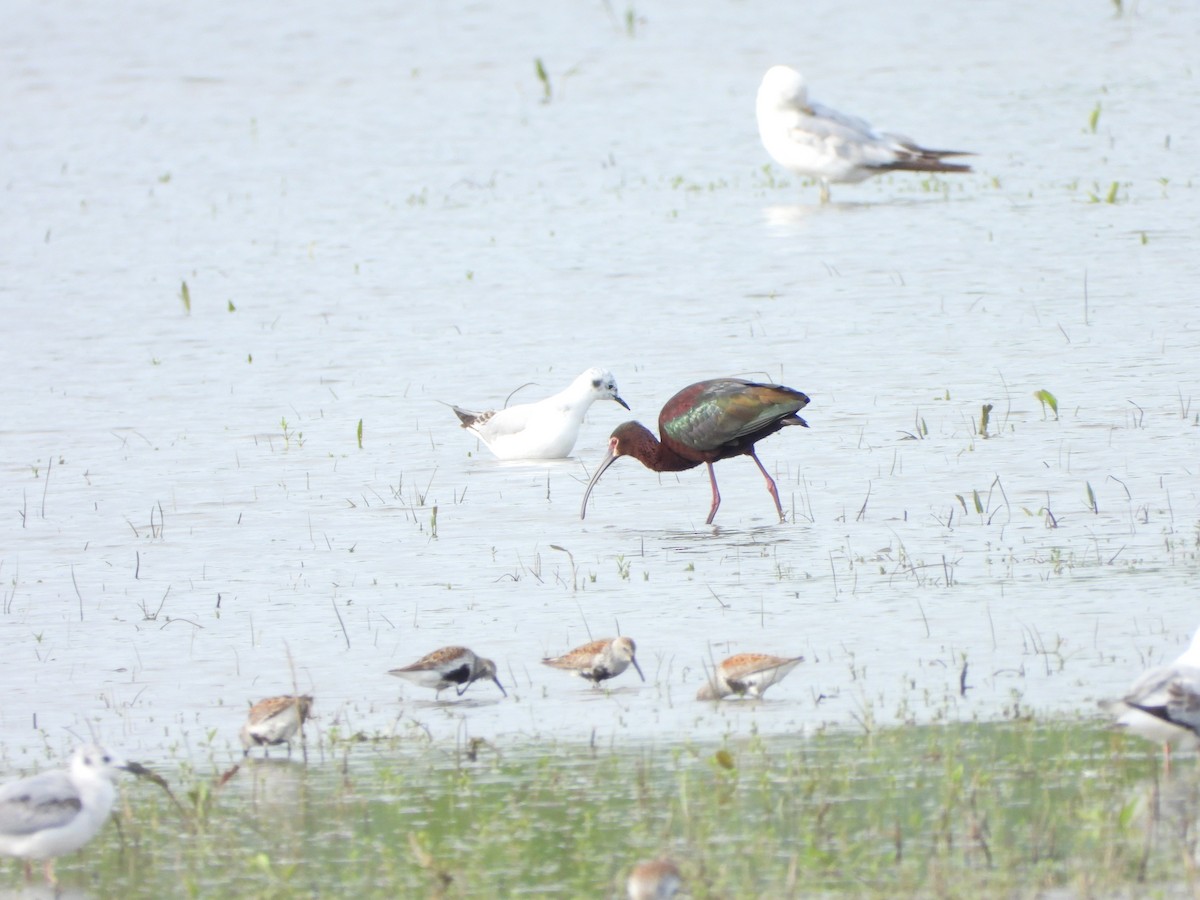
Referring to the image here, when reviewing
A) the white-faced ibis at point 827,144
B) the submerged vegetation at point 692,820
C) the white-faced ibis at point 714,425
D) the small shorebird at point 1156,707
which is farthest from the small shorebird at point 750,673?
the white-faced ibis at point 827,144

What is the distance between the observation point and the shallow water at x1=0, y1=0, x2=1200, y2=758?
342 inches

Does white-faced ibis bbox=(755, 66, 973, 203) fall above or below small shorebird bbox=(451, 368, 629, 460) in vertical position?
above

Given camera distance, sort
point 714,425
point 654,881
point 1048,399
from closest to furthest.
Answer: point 654,881, point 714,425, point 1048,399

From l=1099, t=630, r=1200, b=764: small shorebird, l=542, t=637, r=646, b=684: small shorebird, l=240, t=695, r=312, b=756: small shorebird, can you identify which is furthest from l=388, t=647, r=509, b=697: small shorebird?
l=1099, t=630, r=1200, b=764: small shorebird

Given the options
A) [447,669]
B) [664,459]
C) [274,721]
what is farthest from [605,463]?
[274,721]

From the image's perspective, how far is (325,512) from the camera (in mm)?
11703

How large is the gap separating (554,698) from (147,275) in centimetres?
1271

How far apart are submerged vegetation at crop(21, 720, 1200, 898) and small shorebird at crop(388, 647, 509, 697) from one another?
0.36 metres

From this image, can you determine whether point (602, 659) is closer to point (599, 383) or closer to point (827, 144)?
point (599, 383)

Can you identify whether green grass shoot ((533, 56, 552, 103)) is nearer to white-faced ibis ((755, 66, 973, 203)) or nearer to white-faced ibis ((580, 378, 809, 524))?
white-faced ibis ((755, 66, 973, 203))

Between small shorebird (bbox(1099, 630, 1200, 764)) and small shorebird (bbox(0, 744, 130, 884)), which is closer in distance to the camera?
small shorebird (bbox(0, 744, 130, 884))

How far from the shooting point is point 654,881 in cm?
543

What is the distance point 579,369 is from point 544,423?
252 centimetres

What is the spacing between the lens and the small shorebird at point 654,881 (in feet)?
17.8
